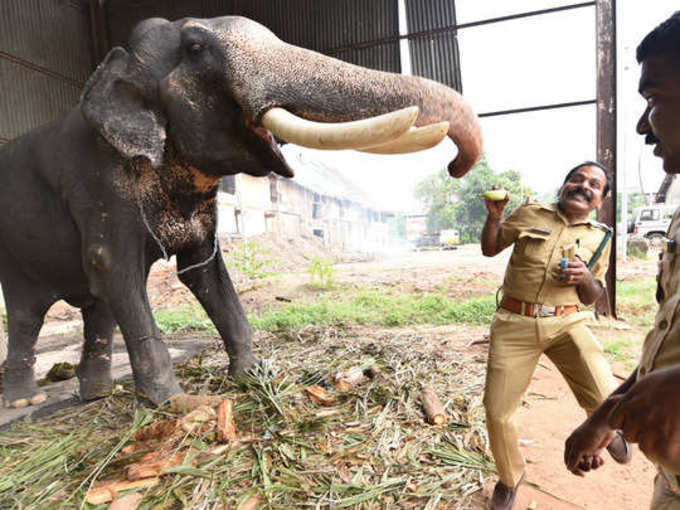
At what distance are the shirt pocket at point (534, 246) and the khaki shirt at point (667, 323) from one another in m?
0.95

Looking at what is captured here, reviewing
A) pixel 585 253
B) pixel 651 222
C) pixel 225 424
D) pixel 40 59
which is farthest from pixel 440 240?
pixel 225 424

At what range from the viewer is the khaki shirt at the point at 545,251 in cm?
203

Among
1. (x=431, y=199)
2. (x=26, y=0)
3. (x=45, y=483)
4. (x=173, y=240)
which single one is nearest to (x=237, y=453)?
(x=45, y=483)

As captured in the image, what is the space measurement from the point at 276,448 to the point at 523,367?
1.28 m

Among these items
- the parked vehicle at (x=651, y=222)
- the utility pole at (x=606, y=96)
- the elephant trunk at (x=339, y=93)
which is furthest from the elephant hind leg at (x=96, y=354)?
the parked vehicle at (x=651, y=222)

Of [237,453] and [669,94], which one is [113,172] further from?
[669,94]

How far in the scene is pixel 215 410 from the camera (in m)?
2.23

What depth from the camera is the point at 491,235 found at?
2203 millimetres

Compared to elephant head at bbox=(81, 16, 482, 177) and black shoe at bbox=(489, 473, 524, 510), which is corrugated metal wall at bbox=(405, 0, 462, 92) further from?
black shoe at bbox=(489, 473, 524, 510)

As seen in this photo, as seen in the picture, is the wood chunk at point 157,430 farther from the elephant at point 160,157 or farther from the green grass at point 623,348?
the green grass at point 623,348

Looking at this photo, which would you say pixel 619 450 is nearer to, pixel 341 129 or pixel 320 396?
pixel 320 396

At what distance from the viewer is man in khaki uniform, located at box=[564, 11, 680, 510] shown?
74cm

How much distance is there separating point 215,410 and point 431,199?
2746 cm

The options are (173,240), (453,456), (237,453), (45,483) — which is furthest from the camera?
(173,240)
